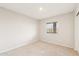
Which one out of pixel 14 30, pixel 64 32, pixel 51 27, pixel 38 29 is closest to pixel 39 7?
pixel 14 30

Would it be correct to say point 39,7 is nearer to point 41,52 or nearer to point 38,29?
point 41,52

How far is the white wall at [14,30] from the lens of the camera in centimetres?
382

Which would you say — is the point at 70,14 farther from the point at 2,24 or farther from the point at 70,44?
the point at 2,24

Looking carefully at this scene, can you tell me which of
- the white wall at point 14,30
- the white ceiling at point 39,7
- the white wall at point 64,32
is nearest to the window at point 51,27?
the white wall at point 64,32

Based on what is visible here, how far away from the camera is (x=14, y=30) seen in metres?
4.42

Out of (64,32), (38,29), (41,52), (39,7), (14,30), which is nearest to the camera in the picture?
(39,7)

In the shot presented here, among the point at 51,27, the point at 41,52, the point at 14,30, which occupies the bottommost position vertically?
the point at 41,52

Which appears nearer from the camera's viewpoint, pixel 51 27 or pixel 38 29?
pixel 51 27

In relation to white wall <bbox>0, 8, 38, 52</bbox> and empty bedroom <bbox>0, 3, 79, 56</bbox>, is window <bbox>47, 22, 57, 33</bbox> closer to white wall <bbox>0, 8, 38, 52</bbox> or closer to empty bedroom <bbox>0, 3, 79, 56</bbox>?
empty bedroom <bbox>0, 3, 79, 56</bbox>

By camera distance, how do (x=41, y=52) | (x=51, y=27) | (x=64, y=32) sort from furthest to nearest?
(x=51, y=27)
(x=64, y=32)
(x=41, y=52)

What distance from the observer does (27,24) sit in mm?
5434

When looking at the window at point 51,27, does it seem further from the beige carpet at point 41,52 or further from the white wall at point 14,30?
the beige carpet at point 41,52

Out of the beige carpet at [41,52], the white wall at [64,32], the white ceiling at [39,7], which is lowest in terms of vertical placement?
the beige carpet at [41,52]

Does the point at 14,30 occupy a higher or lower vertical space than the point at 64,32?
higher
